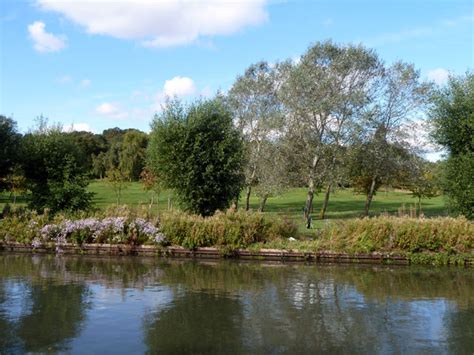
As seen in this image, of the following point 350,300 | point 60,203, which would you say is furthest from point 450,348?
point 60,203

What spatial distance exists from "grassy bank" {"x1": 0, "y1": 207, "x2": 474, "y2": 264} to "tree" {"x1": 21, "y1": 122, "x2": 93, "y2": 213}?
8.66 ft

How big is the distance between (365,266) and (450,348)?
8.94 m

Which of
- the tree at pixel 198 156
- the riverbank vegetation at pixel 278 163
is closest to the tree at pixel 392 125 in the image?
the riverbank vegetation at pixel 278 163

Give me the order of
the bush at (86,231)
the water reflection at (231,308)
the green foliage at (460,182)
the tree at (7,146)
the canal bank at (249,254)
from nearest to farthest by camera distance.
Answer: the water reflection at (231,308), the canal bank at (249,254), the bush at (86,231), the green foliage at (460,182), the tree at (7,146)

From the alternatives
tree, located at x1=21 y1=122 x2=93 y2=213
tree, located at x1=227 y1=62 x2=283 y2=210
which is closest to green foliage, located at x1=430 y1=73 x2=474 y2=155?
tree, located at x1=227 y1=62 x2=283 y2=210

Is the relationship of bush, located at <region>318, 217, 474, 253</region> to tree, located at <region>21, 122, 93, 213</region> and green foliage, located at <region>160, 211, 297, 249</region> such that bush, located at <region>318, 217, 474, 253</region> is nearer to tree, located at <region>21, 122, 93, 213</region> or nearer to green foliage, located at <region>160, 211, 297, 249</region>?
green foliage, located at <region>160, 211, 297, 249</region>

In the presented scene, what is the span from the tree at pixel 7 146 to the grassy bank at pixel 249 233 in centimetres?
390

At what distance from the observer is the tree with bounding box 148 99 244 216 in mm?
23250

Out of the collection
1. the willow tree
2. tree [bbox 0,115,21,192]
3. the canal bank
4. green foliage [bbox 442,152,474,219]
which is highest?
the willow tree

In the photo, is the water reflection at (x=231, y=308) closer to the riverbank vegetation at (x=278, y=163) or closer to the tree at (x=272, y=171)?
the riverbank vegetation at (x=278, y=163)

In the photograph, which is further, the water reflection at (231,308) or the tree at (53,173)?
the tree at (53,173)

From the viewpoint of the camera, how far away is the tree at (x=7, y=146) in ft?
78.8

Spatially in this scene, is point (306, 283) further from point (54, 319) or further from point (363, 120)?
point (363, 120)

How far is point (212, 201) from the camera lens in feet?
78.2
